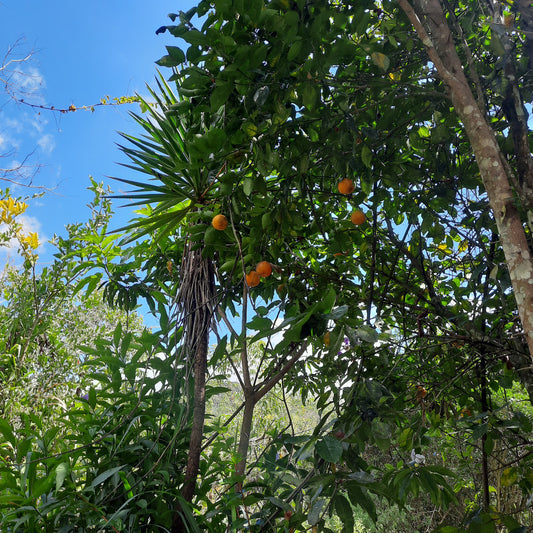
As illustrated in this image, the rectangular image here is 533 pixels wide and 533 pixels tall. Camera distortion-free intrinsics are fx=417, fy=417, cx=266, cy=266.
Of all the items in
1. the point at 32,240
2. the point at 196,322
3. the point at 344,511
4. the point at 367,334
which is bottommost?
the point at 344,511

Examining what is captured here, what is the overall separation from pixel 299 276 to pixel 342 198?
0.37 m

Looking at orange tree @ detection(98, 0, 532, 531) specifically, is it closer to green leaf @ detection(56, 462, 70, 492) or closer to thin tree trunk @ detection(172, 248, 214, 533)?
thin tree trunk @ detection(172, 248, 214, 533)

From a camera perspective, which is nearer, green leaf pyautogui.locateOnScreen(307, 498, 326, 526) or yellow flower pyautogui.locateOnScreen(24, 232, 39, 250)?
green leaf pyautogui.locateOnScreen(307, 498, 326, 526)

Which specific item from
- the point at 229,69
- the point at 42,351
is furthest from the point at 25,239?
the point at 229,69

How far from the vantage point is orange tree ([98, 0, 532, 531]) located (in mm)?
900

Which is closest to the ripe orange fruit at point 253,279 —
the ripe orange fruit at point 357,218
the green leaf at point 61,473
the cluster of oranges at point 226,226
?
the cluster of oranges at point 226,226

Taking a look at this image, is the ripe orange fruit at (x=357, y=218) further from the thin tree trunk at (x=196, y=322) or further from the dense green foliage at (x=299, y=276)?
the thin tree trunk at (x=196, y=322)

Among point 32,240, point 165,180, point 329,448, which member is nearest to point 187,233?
point 165,180

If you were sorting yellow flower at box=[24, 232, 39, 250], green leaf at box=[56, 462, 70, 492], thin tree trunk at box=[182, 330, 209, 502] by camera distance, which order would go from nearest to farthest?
green leaf at box=[56, 462, 70, 492]
thin tree trunk at box=[182, 330, 209, 502]
yellow flower at box=[24, 232, 39, 250]

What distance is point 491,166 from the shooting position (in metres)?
0.89

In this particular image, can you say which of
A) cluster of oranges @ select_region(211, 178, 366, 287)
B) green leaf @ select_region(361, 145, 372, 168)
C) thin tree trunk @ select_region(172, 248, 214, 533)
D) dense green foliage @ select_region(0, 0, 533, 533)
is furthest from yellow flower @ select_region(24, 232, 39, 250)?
green leaf @ select_region(361, 145, 372, 168)

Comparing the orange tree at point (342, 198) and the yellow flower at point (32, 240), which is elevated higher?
the yellow flower at point (32, 240)

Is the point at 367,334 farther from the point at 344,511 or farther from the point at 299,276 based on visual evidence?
the point at 299,276

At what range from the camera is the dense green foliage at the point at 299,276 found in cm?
92
